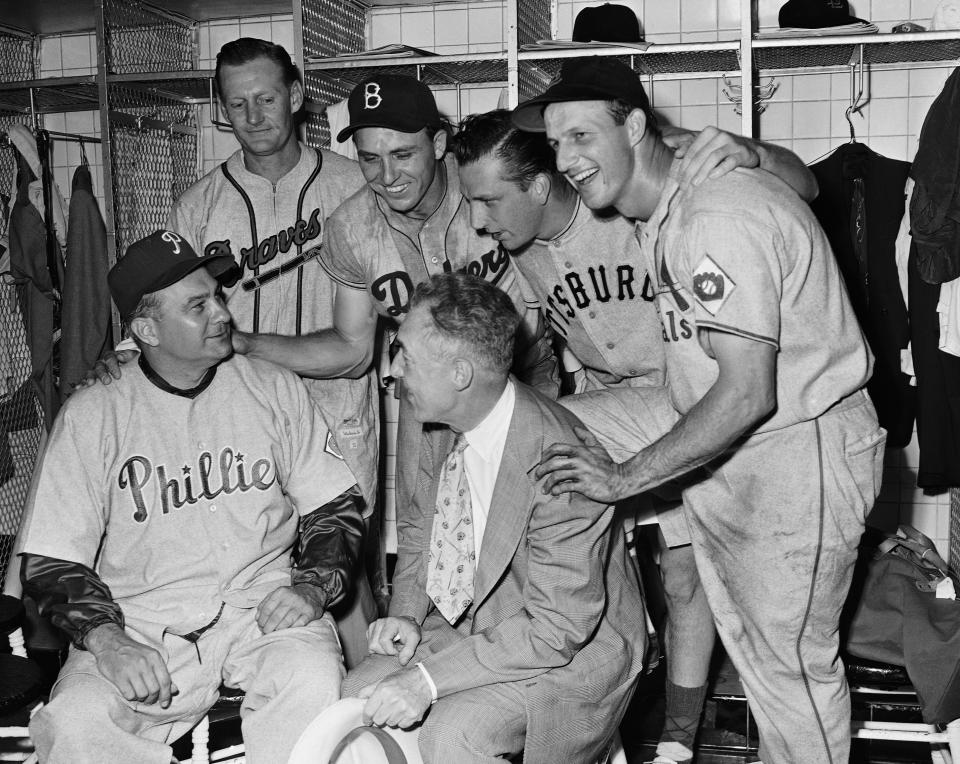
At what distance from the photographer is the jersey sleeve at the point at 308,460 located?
2695 mm

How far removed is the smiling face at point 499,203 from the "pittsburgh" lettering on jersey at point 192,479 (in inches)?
32.5

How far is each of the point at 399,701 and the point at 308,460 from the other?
2.68ft

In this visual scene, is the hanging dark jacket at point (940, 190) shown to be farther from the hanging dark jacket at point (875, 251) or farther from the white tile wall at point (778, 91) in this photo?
the white tile wall at point (778, 91)

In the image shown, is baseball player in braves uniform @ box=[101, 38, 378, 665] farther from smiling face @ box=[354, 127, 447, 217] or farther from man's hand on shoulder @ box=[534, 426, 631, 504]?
man's hand on shoulder @ box=[534, 426, 631, 504]

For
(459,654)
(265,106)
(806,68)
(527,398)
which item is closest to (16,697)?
(459,654)

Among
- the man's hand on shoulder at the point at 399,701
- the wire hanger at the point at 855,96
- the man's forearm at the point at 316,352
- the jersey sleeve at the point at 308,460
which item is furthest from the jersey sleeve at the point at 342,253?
→ the wire hanger at the point at 855,96

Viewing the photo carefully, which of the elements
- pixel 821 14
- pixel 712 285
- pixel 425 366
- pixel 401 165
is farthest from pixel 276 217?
pixel 821 14

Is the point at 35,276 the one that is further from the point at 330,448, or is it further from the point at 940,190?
the point at 940,190

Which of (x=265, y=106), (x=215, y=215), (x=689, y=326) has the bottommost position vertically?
(x=689, y=326)

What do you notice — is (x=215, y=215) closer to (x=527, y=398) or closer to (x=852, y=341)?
→ (x=527, y=398)

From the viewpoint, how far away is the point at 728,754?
3.26 metres

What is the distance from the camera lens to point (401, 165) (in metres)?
2.93

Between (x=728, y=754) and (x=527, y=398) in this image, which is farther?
(x=728, y=754)

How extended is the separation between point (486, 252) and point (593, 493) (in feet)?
3.60
